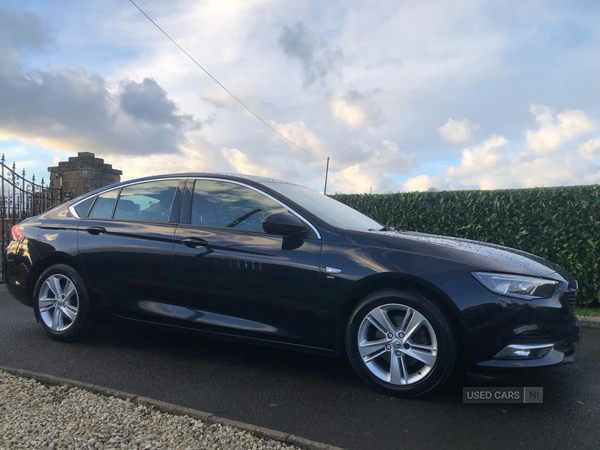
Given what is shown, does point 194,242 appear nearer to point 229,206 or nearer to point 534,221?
point 229,206

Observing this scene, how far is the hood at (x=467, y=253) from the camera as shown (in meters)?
2.98

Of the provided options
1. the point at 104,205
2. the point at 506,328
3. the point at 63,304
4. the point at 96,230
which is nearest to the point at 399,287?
the point at 506,328

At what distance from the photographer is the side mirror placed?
3252mm

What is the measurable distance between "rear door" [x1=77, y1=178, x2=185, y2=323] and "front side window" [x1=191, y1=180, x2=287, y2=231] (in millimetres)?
209

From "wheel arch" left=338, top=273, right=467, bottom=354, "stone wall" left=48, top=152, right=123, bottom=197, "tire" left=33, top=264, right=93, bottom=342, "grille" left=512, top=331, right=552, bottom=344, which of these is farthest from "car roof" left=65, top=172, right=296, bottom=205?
"stone wall" left=48, top=152, right=123, bottom=197

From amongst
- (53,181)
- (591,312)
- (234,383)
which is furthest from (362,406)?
(53,181)

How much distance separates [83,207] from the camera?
4.39 metres

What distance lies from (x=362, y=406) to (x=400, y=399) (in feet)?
0.98

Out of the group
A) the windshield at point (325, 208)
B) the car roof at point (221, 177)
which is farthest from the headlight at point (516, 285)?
the car roof at point (221, 177)

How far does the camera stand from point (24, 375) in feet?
10.8

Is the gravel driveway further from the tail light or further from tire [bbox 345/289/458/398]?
the tail light

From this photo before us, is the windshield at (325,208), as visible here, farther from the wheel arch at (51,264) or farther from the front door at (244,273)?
the wheel arch at (51,264)

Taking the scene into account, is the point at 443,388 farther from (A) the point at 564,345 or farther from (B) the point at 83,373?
(B) the point at 83,373

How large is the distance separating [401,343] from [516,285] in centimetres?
82
